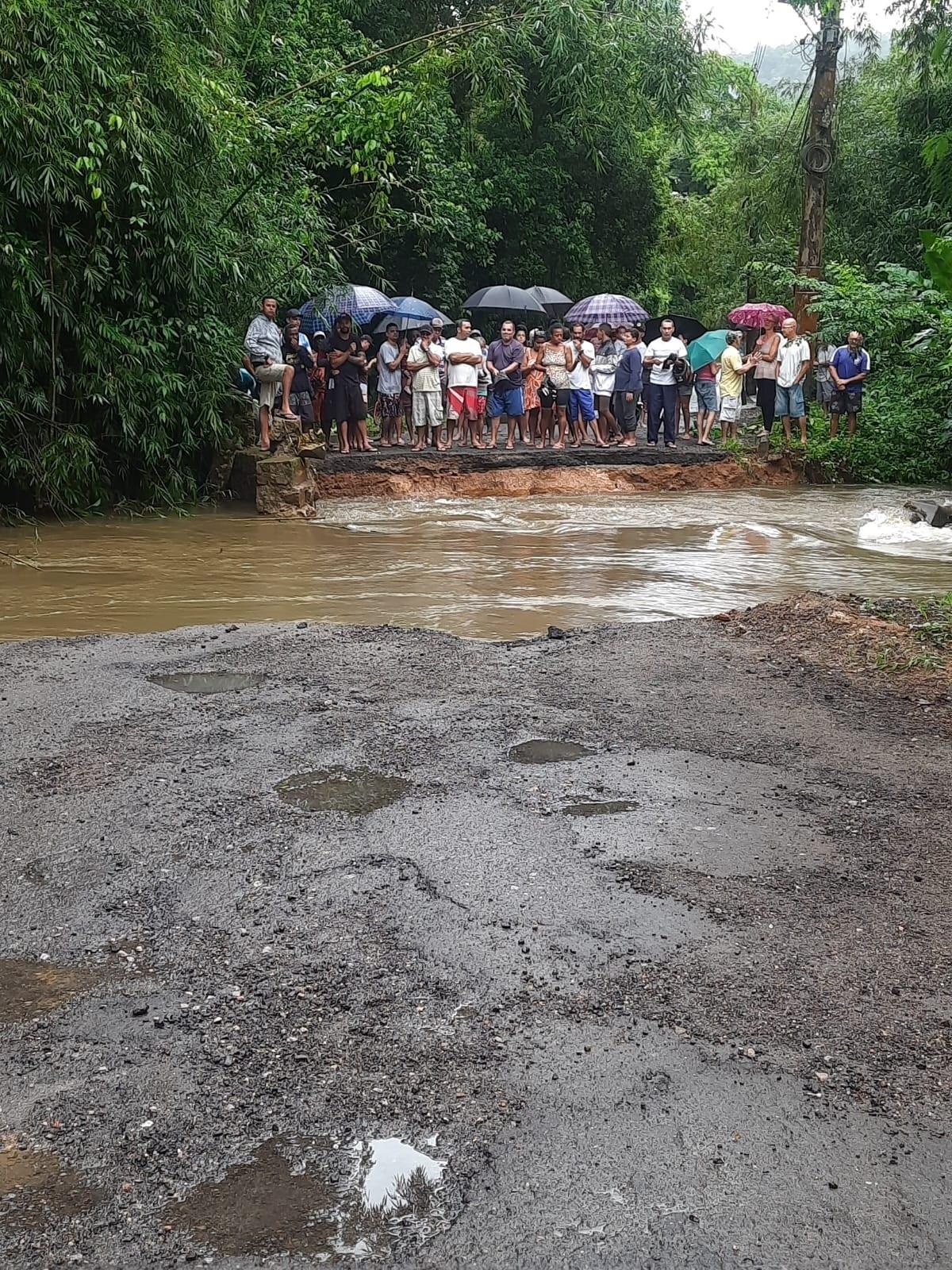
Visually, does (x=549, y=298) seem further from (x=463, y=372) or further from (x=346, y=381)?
(x=346, y=381)

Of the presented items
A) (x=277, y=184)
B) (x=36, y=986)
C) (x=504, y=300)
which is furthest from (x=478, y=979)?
(x=504, y=300)

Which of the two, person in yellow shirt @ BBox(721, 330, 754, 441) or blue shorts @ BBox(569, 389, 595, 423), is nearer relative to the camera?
blue shorts @ BBox(569, 389, 595, 423)

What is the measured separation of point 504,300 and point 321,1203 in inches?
863

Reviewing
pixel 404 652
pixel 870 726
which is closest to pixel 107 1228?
pixel 870 726

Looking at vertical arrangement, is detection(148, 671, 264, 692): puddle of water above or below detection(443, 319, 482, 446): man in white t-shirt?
below

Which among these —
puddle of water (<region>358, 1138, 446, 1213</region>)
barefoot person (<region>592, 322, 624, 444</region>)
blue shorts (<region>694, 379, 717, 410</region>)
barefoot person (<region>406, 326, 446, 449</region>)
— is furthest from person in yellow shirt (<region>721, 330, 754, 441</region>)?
puddle of water (<region>358, 1138, 446, 1213</region>)

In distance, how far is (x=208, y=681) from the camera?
6551 millimetres

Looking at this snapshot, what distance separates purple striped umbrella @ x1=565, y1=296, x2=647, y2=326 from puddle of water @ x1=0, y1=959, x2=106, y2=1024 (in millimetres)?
20299

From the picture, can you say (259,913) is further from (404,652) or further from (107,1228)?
(404,652)

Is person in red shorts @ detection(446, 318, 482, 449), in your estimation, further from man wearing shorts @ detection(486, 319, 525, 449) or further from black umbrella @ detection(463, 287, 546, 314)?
black umbrella @ detection(463, 287, 546, 314)

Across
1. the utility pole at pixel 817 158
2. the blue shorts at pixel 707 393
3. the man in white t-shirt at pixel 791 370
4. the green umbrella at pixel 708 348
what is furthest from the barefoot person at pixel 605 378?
the utility pole at pixel 817 158

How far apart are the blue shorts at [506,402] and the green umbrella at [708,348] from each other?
9.19ft

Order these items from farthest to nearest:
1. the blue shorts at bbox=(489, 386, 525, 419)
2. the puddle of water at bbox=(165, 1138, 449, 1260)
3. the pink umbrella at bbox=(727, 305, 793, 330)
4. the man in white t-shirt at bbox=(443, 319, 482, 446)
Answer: the pink umbrella at bbox=(727, 305, 793, 330) → the blue shorts at bbox=(489, 386, 525, 419) → the man in white t-shirt at bbox=(443, 319, 482, 446) → the puddle of water at bbox=(165, 1138, 449, 1260)

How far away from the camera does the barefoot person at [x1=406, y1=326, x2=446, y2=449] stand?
57.6 ft
